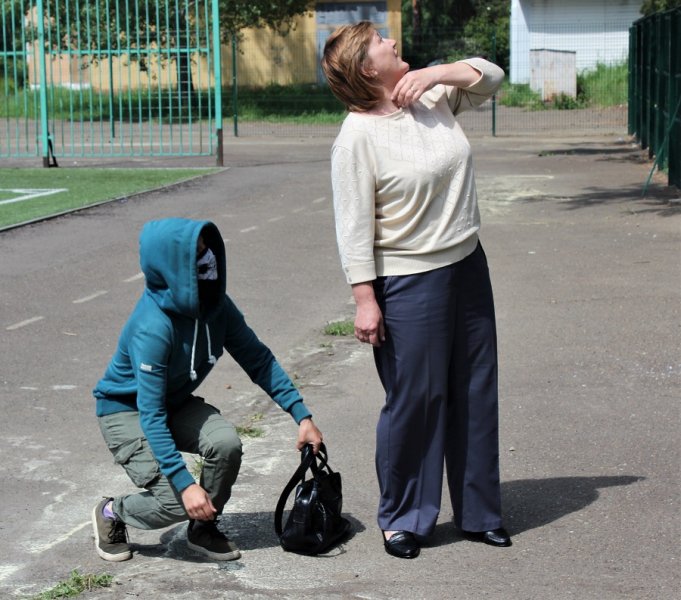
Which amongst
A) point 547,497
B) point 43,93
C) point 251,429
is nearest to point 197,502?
point 547,497

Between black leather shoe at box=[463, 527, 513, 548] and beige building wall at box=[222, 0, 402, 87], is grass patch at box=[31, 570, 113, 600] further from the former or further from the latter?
beige building wall at box=[222, 0, 402, 87]

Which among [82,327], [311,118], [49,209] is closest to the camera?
[82,327]

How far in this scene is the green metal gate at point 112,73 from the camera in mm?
20812

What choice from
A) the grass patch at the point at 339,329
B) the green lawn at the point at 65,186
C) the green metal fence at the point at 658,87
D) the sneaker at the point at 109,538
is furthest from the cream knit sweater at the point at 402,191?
the green metal fence at the point at 658,87

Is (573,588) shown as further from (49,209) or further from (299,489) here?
(49,209)

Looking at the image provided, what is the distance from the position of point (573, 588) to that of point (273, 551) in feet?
3.66

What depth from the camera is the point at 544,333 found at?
8.27 metres

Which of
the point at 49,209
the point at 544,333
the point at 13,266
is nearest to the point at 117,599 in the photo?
the point at 544,333

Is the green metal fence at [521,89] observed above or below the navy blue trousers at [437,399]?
above

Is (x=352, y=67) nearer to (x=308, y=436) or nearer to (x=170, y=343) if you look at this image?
(x=170, y=343)

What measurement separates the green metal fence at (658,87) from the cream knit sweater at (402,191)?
12.4m

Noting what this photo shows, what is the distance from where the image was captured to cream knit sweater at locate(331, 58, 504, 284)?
4289mm

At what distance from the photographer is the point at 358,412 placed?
6500 mm

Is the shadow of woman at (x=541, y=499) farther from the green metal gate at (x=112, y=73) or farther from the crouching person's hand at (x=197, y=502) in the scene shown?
the green metal gate at (x=112, y=73)
